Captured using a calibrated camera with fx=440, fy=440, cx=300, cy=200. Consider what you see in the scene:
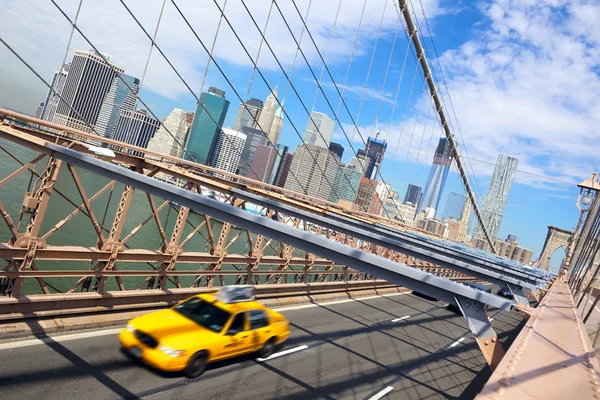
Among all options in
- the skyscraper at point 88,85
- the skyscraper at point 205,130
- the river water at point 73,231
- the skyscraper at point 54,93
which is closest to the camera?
the skyscraper at point 54,93

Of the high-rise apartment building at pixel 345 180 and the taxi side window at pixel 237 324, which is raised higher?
the high-rise apartment building at pixel 345 180

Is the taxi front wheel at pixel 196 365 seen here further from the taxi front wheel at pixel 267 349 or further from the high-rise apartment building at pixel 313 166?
the high-rise apartment building at pixel 313 166

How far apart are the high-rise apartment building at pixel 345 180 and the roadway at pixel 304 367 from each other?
41.8 ft

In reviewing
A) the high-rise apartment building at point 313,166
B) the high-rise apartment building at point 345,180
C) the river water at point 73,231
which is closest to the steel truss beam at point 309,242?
the river water at point 73,231

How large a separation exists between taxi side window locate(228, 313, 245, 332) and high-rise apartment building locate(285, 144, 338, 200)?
436 inches

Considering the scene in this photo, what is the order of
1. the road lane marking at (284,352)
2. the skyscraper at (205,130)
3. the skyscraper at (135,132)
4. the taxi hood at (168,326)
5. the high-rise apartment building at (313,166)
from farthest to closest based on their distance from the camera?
the skyscraper at (135,132) < the skyscraper at (205,130) < the high-rise apartment building at (313,166) < the road lane marking at (284,352) < the taxi hood at (168,326)

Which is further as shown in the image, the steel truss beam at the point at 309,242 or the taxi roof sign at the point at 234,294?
the taxi roof sign at the point at 234,294

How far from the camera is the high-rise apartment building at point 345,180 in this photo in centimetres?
3008

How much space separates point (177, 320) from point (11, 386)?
3024 mm

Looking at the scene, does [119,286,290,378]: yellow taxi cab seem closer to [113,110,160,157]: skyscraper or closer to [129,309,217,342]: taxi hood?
[129,309,217,342]: taxi hood

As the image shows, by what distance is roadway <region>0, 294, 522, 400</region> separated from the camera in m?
6.85

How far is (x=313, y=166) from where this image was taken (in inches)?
1597

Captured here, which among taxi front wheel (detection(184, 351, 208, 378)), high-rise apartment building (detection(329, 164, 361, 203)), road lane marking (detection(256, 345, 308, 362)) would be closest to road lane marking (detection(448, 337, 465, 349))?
road lane marking (detection(256, 345, 308, 362))

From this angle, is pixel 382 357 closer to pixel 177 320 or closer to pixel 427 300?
pixel 177 320
